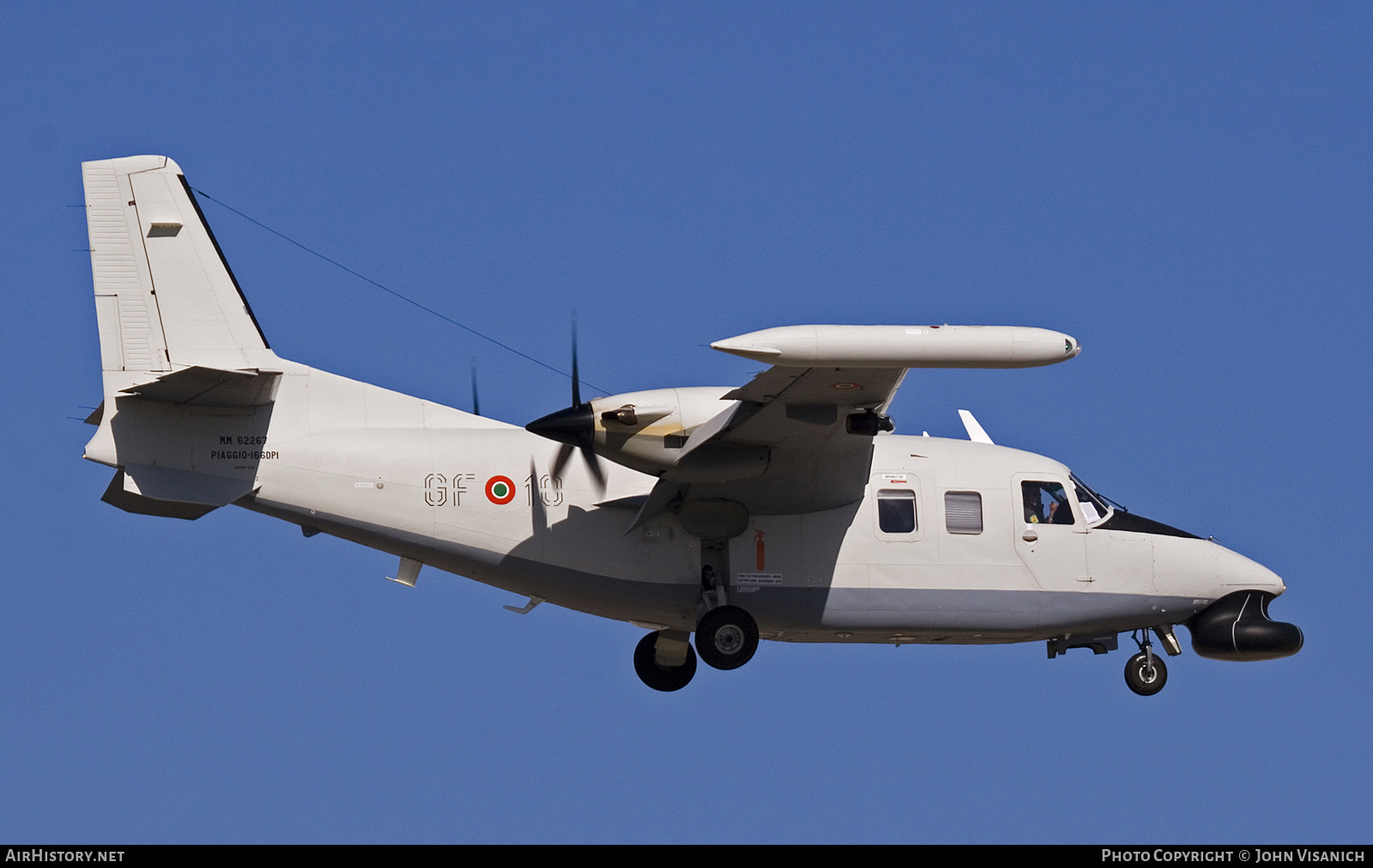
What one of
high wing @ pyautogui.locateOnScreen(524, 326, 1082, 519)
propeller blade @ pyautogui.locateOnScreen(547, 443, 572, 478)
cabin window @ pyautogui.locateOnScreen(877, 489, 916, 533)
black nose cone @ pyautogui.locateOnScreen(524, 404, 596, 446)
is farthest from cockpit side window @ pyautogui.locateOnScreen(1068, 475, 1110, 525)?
black nose cone @ pyautogui.locateOnScreen(524, 404, 596, 446)

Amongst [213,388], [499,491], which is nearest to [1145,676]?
[499,491]

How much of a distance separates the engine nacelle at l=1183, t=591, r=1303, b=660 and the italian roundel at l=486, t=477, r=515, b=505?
9.83 meters

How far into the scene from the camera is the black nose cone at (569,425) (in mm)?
20406

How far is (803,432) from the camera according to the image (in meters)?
21.4

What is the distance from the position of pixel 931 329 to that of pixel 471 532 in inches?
281

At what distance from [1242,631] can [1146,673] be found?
1440 millimetres

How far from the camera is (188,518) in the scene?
72.4 feet

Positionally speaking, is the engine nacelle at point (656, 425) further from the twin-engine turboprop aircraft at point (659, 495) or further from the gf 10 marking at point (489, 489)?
the gf 10 marking at point (489, 489)

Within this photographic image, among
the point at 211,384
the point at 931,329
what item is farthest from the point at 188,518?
the point at 931,329

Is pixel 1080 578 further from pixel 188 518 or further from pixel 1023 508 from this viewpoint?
pixel 188 518

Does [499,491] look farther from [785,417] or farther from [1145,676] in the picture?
[1145,676]

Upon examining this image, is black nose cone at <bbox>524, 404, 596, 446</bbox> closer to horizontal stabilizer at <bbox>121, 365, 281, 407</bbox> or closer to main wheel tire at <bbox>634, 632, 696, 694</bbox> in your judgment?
horizontal stabilizer at <bbox>121, 365, 281, 407</bbox>

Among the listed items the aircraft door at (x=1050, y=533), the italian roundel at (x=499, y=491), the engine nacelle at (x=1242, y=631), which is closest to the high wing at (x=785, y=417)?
the italian roundel at (x=499, y=491)

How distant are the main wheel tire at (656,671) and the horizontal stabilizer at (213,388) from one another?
257 inches
